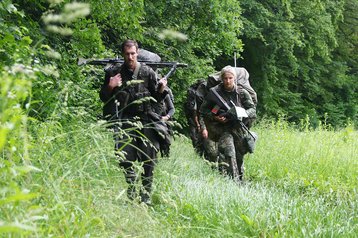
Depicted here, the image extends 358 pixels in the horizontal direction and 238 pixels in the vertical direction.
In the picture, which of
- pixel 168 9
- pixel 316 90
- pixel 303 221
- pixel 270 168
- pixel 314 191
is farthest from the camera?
pixel 316 90

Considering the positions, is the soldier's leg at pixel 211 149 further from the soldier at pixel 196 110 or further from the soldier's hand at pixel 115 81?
the soldier's hand at pixel 115 81

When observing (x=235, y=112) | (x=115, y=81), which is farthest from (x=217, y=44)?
(x=115, y=81)

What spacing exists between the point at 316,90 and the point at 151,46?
1565 cm

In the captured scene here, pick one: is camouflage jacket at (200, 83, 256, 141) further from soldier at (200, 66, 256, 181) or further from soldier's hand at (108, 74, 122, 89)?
soldier's hand at (108, 74, 122, 89)

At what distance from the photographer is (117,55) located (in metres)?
13.5

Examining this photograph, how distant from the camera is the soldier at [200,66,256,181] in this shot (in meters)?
9.69

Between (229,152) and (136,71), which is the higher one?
(136,71)

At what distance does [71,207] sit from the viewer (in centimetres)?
396

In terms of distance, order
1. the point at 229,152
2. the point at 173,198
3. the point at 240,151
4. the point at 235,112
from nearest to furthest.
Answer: the point at 173,198
the point at 235,112
the point at 229,152
the point at 240,151

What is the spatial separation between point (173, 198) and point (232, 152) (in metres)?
2.84

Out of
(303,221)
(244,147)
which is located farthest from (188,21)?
(303,221)

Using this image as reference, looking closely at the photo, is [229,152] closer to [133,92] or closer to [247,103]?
[247,103]

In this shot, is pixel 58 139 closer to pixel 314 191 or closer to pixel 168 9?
pixel 314 191

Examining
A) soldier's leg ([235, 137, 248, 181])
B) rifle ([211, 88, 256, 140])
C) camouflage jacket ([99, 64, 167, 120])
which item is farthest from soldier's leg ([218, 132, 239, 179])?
camouflage jacket ([99, 64, 167, 120])
